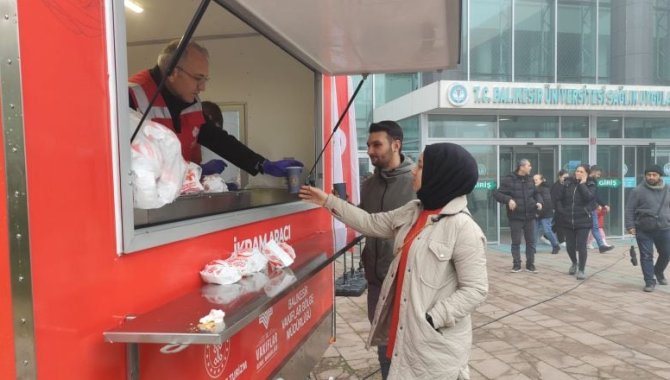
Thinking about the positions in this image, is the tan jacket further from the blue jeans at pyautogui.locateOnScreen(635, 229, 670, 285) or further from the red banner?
the blue jeans at pyautogui.locateOnScreen(635, 229, 670, 285)

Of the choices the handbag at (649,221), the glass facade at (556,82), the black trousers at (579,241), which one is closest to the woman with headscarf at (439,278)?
the handbag at (649,221)

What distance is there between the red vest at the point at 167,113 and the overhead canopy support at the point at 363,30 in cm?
50

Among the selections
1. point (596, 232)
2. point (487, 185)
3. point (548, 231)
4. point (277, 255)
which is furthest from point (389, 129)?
point (487, 185)

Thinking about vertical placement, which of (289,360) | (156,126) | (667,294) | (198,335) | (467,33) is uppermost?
(467,33)

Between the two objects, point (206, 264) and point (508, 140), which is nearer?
point (206, 264)

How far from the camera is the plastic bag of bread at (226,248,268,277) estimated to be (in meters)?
1.97

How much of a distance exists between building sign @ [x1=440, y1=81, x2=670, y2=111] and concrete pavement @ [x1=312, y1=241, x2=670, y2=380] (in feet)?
13.1

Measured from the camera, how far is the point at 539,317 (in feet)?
18.9

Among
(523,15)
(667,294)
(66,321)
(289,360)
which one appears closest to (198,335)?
(66,321)

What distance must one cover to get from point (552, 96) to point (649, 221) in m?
4.60

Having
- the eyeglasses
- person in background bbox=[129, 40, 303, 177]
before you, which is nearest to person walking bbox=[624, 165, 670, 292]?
person in background bbox=[129, 40, 303, 177]

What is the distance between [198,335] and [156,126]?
0.82 metres

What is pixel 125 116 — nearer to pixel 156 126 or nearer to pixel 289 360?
pixel 156 126

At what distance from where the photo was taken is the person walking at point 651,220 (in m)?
6.86
